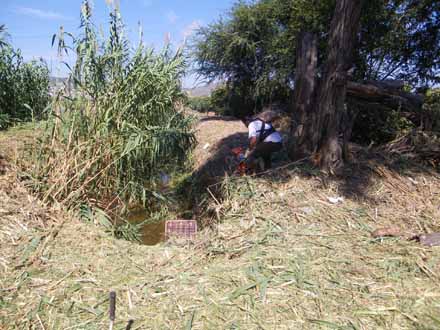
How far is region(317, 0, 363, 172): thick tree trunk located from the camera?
402 cm

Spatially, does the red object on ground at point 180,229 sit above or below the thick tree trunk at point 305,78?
below

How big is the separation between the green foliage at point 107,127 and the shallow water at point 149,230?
47 cm

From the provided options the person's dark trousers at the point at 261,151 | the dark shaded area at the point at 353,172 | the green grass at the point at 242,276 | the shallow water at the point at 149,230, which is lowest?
the shallow water at the point at 149,230

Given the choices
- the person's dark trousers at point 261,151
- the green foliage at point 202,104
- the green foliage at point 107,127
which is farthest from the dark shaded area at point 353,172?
the green foliage at point 202,104

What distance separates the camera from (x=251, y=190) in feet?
13.1

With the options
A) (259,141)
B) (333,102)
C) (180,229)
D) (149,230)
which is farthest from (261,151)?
(149,230)

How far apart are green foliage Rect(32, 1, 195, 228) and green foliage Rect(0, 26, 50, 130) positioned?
11.3ft

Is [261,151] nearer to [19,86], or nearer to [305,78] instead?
[305,78]

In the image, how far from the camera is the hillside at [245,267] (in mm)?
2195

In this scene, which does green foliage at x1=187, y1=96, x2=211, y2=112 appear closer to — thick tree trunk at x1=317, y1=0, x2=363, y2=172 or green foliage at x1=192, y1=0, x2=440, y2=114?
green foliage at x1=192, y1=0, x2=440, y2=114

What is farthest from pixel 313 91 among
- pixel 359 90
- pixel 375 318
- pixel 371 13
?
pixel 375 318

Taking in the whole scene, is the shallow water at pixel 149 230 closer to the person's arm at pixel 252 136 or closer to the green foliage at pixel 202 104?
the person's arm at pixel 252 136

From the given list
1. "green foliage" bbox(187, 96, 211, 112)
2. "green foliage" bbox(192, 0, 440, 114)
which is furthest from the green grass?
"green foliage" bbox(187, 96, 211, 112)

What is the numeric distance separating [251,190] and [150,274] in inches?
68.4
